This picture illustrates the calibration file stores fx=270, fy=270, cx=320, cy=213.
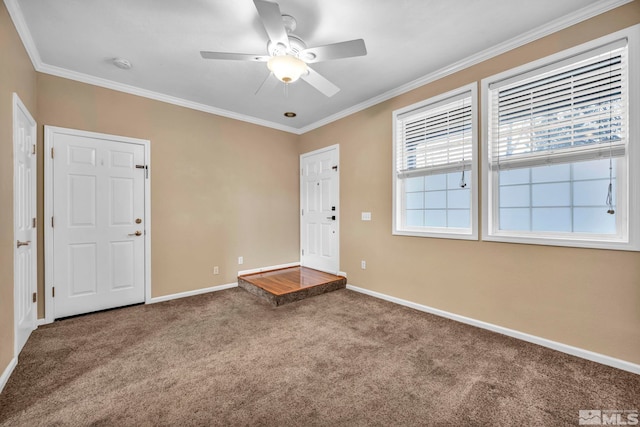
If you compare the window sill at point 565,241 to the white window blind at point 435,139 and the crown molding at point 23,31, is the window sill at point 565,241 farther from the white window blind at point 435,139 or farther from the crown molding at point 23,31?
the crown molding at point 23,31

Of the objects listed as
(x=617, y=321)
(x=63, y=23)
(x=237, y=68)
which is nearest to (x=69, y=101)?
(x=63, y=23)

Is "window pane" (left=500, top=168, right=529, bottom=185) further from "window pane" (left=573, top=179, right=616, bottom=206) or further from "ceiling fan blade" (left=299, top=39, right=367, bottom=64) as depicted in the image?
"ceiling fan blade" (left=299, top=39, right=367, bottom=64)

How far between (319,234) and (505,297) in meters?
2.78

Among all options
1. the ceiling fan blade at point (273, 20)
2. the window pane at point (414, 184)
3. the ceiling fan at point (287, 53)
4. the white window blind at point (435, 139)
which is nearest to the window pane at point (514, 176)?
the white window blind at point (435, 139)

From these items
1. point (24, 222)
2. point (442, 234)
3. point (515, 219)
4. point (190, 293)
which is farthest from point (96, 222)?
point (515, 219)

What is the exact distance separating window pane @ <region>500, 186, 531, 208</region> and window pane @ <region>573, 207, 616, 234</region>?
0.36 metres

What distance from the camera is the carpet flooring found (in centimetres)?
158

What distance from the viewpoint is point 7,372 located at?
1890 mm

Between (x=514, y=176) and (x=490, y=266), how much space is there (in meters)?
0.90

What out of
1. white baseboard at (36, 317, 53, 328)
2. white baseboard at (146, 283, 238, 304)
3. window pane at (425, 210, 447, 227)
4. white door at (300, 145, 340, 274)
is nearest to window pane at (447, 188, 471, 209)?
window pane at (425, 210, 447, 227)

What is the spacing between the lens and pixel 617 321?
6.68 ft

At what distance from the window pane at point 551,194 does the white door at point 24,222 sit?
4.38 meters

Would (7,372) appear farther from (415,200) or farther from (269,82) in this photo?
(415,200)

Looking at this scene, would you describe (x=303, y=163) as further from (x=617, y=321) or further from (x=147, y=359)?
(x=617, y=321)
